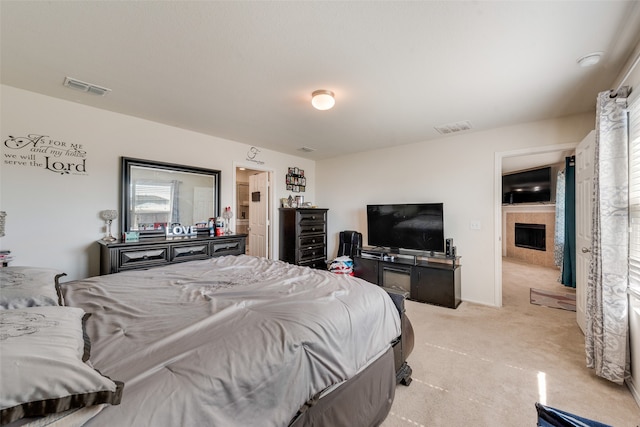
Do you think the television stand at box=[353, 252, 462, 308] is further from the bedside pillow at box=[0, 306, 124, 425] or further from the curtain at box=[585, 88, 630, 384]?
the bedside pillow at box=[0, 306, 124, 425]

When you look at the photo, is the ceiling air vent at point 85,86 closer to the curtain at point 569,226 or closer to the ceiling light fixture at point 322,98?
the ceiling light fixture at point 322,98

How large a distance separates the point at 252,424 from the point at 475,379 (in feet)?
6.25

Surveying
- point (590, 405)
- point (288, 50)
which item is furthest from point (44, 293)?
point (590, 405)

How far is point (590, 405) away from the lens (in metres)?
1.77

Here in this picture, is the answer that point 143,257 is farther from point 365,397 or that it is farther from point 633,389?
point 633,389

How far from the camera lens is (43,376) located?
0.64 m

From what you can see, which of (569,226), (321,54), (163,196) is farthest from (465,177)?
(163,196)

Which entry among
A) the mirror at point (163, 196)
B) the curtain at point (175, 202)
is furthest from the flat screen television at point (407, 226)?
the curtain at point (175, 202)

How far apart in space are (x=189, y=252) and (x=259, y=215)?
7.14 ft

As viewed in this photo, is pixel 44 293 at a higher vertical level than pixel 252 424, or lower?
higher

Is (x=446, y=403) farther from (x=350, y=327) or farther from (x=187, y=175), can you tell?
(x=187, y=175)

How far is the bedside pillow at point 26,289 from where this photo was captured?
4.00ft

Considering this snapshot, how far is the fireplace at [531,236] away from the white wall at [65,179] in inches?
320

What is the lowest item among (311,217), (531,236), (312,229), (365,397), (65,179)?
(365,397)
